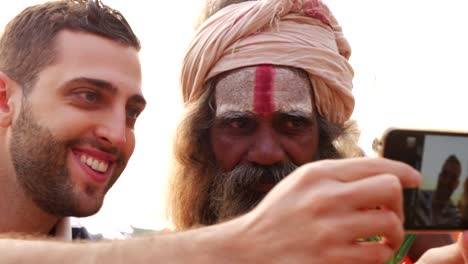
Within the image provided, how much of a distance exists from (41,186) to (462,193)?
181cm

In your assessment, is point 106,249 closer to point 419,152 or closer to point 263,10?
point 419,152

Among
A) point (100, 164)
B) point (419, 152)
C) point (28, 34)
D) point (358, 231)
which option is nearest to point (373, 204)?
point (358, 231)

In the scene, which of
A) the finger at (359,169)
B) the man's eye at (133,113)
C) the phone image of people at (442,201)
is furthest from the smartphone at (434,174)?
the man's eye at (133,113)

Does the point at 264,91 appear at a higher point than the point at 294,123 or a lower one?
higher

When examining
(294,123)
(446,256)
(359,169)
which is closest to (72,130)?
(294,123)

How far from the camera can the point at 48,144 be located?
96.3 inches

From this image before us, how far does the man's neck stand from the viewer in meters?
2.47

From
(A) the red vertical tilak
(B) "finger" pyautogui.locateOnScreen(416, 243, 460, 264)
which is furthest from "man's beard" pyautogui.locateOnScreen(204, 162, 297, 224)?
(B) "finger" pyautogui.locateOnScreen(416, 243, 460, 264)

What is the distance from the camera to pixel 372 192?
993mm

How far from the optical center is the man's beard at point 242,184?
8.61 feet

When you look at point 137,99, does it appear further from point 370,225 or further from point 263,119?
point 370,225

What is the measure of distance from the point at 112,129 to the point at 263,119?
71cm

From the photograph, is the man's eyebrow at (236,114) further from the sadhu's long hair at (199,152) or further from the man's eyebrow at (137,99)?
the man's eyebrow at (137,99)

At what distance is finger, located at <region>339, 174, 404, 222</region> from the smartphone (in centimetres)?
20
